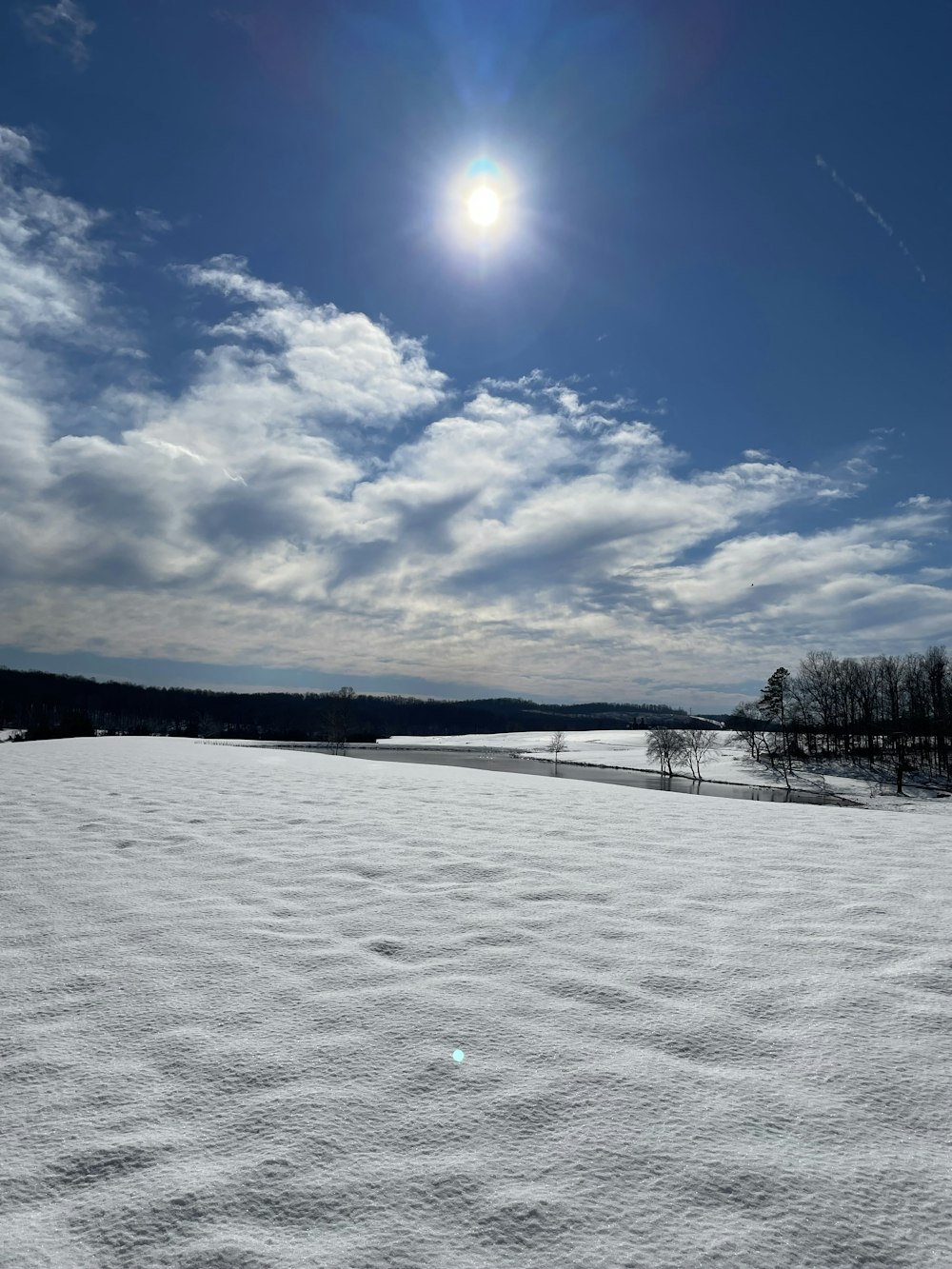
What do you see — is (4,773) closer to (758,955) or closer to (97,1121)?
(97,1121)

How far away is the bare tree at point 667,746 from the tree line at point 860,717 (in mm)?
8331

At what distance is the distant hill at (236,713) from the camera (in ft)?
357

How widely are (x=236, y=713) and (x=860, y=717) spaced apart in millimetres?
126326

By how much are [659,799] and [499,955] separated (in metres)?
6.64

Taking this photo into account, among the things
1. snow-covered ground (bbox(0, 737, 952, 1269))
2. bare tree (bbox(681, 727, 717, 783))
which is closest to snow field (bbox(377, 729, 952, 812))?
bare tree (bbox(681, 727, 717, 783))

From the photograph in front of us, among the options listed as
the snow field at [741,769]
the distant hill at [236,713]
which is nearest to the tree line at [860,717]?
the snow field at [741,769]

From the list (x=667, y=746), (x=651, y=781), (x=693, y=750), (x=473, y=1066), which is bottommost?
(x=651, y=781)

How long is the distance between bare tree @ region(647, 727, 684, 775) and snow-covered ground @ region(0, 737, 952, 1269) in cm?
5351

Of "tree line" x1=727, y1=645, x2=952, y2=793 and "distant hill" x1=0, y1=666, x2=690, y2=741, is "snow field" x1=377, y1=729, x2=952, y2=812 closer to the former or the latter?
"tree line" x1=727, y1=645, x2=952, y2=793

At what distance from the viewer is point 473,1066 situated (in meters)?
2.14

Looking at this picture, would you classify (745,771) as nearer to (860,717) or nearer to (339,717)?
(860,717)

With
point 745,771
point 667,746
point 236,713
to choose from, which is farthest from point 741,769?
point 236,713

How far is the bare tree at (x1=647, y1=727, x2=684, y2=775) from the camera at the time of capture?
55.8 meters

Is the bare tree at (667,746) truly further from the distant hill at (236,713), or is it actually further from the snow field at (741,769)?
the distant hill at (236,713)
